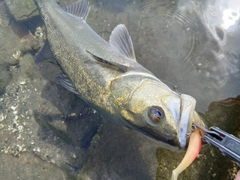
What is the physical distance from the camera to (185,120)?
2316 millimetres

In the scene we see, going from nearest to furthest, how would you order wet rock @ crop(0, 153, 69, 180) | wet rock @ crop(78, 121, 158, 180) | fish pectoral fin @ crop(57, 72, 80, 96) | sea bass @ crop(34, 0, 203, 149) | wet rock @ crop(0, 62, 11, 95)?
1. sea bass @ crop(34, 0, 203, 149)
2. fish pectoral fin @ crop(57, 72, 80, 96)
3. wet rock @ crop(78, 121, 158, 180)
4. wet rock @ crop(0, 153, 69, 180)
5. wet rock @ crop(0, 62, 11, 95)

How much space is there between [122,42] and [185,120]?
165 centimetres

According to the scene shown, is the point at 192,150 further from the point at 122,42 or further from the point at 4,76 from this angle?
the point at 4,76

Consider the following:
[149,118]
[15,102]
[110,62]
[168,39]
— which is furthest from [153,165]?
[15,102]

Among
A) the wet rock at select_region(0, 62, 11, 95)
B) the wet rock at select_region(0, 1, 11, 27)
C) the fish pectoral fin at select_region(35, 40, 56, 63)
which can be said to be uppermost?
the fish pectoral fin at select_region(35, 40, 56, 63)

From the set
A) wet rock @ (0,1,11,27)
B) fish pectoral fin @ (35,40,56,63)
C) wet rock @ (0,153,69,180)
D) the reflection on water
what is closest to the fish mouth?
the reflection on water

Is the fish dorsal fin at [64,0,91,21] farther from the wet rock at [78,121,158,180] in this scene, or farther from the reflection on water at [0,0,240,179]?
the wet rock at [78,121,158,180]

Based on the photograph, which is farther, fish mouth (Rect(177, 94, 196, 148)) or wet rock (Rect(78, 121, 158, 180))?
wet rock (Rect(78, 121, 158, 180))

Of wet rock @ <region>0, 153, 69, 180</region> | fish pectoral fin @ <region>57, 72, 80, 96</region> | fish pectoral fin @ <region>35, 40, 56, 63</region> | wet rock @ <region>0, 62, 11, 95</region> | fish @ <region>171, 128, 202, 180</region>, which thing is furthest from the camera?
wet rock @ <region>0, 62, 11, 95</region>

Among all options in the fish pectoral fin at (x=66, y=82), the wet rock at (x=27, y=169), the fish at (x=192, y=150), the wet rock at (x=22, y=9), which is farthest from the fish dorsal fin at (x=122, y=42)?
the wet rock at (x=22, y=9)

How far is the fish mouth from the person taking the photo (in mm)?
2314

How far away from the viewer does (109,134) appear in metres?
4.20

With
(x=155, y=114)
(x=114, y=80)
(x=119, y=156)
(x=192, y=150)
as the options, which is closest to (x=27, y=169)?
A: (x=119, y=156)

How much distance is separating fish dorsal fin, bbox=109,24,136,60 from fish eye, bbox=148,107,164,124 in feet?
3.83
